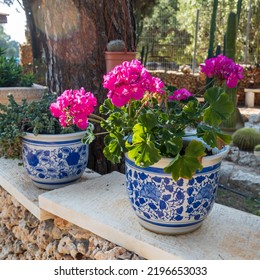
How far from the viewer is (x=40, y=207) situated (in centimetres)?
154

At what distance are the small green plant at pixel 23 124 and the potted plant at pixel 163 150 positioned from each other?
513 mm

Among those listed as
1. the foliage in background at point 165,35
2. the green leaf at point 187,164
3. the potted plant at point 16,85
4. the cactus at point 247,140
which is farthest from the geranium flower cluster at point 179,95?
the foliage in background at point 165,35

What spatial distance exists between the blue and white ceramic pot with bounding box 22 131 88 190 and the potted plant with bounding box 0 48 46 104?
3.44 ft

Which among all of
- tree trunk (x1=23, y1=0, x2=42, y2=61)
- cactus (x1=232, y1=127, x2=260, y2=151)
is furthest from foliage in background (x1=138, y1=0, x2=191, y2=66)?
cactus (x1=232, y1=127, x2=260, y2=151)

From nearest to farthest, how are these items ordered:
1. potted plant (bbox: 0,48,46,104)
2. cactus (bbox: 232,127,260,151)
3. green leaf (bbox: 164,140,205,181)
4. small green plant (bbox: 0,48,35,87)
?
green leaf (bbox: 164,140,205,181), potted plant (bbox: 0,48,46,104), small green plant (bbox: 0,48,35,87), cactus (bbox: 232,127,260,151)

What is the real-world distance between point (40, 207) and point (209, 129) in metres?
0.80

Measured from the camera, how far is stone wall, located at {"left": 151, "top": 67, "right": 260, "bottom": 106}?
9.27 meters

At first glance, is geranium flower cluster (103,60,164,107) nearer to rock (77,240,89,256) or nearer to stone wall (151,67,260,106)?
rock (77,240,89,256)

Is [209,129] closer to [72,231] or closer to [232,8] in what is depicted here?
[72,231]

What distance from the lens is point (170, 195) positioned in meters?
1.14

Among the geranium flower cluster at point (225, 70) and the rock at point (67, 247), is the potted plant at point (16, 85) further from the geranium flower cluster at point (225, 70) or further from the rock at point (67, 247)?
the geranium flower cluster at point (225, 70)

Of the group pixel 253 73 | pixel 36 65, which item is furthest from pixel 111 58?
pixel 253 73

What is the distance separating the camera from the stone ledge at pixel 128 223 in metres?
1.15
